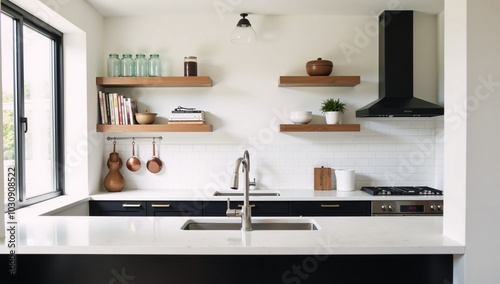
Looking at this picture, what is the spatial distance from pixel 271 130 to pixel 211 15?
1.40 m

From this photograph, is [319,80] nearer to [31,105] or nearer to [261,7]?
[261,7]

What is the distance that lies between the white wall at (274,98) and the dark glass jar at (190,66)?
0.17m

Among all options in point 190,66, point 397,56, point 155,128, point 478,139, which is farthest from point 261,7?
point 478,139

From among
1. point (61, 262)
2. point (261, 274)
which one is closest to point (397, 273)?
point (261, 274)

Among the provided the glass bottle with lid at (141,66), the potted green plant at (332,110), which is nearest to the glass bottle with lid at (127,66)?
the glass bottle with lid at (141,66)

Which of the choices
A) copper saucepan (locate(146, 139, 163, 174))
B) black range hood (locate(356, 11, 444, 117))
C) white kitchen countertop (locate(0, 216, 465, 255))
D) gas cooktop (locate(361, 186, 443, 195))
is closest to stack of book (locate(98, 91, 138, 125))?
copper saucepan (locate(146, 139, 163, 174))

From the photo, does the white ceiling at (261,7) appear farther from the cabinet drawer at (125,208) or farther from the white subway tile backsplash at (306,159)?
the cabinet drawer at (125,208)

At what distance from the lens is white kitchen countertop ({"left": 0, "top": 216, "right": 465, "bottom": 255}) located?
5.48 ft

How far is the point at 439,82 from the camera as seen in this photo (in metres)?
3.92

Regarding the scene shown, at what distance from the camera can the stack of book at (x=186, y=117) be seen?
3.80 meters

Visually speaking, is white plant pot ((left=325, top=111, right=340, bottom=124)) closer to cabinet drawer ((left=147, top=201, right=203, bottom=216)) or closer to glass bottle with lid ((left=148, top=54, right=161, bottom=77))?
cabinet drawer ((left=147, top=201, right=203, bottom=216))

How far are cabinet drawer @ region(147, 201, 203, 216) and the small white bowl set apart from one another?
4.21 feet

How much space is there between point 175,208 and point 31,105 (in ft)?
5.04

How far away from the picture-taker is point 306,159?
4.04 metres
